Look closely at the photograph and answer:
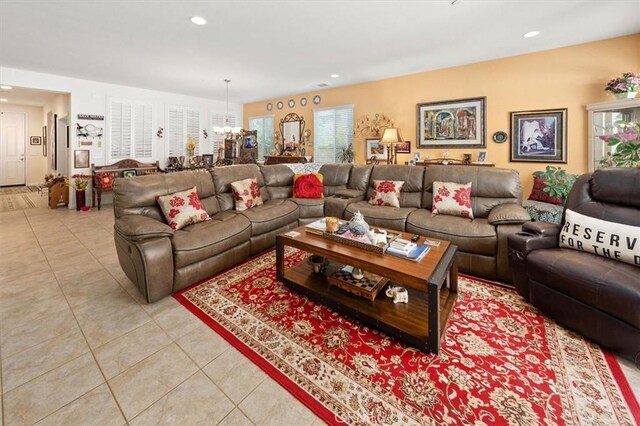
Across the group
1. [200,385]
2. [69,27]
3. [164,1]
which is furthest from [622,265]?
[69,27]

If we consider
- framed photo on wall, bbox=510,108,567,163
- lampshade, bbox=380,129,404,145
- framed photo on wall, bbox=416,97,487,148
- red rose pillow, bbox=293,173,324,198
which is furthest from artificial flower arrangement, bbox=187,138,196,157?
framed photo on wall, bbox=510,108,567,163

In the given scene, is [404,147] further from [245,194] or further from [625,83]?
[245,194]

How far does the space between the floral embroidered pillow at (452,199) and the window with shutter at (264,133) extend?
18.3 ft

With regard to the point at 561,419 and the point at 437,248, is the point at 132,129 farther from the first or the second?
the point at 561,419

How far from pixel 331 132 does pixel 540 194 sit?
4232mm

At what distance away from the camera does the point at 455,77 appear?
4941 mm

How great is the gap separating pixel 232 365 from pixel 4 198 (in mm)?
9011

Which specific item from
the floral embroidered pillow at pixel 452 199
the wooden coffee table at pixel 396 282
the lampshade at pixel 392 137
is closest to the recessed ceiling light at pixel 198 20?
the wooden coffee table at pixel 396 282

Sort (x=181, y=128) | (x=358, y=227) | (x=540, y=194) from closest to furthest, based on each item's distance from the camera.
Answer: (x=358, y=227) → (x=540, y=194) → (x=181, y=128)

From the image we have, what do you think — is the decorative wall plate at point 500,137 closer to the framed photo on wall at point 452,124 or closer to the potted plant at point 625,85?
the framed photo on wall at point 452,124

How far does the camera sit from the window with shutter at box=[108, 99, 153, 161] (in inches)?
250

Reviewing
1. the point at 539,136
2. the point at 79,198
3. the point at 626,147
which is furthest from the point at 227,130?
the point at 626,147

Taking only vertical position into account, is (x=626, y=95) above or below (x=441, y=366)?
above

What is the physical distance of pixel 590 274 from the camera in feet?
5.76
